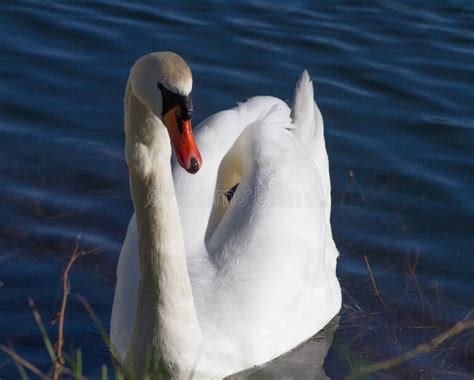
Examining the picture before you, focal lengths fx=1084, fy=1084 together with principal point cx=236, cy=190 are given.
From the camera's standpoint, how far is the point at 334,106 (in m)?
8.66

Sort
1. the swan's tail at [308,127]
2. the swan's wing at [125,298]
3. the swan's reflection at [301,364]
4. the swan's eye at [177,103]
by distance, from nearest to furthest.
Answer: the swan's eye at [177,103] → the swan's wing at [125,298] → the swan's reflection at [301,364] → the swan's tail at [308,127]

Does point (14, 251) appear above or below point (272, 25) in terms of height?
below

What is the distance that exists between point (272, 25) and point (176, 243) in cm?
529

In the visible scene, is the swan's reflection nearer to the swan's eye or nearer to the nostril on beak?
the nostril on beak

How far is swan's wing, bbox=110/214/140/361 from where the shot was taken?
5.37 meters

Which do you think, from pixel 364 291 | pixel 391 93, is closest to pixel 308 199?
pixel 364 291

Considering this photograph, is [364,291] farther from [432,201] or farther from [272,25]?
[272,25]

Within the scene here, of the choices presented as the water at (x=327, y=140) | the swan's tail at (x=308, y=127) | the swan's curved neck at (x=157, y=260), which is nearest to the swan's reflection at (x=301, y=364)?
the water at (x=327, y=140)

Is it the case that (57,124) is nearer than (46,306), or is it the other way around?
(46,306)

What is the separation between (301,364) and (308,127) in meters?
1.84

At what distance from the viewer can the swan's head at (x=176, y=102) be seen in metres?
4.20

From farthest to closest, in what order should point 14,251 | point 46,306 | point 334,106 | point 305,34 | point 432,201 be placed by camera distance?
point 305,34, point 334,106, point 432,201, point 14,251, point 46,306

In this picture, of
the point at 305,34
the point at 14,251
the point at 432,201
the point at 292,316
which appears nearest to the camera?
the point at 292,316

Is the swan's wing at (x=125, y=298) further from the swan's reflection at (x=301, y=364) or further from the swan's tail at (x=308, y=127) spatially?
the swan's tail at (x=308, y=127)
